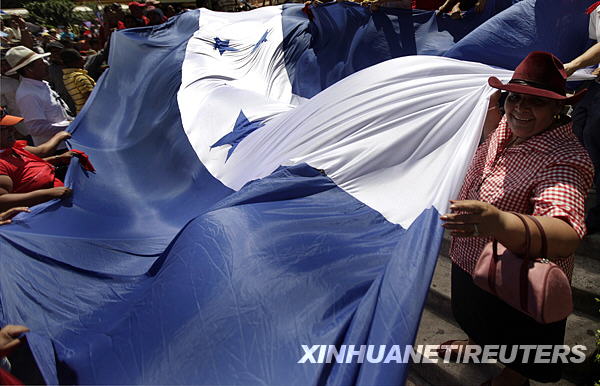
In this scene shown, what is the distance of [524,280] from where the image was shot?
116 centimetres

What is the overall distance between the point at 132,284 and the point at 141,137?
7.18 ft

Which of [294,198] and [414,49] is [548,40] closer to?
[414,49]

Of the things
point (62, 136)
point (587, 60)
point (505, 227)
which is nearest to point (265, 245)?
point (505, 227)

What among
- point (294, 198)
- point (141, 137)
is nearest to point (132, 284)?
point (294, 198)

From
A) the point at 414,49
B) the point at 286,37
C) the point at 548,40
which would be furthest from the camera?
the point at 286,37

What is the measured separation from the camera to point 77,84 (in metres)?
4.74

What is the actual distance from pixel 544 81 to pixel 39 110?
4.20 m

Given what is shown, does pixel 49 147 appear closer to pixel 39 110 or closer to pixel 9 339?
pixel 39 110

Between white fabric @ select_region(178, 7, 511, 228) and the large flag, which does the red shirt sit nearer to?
the large flag

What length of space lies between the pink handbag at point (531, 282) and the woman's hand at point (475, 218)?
0.09 m

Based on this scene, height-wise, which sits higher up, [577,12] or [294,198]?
[577,12]

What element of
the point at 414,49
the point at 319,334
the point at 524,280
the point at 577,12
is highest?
the point at 577,12

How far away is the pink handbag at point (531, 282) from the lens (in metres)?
1.13

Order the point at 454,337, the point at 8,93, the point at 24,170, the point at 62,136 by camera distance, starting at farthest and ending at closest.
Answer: the point at 8,93, the point at 62,136, the point at 24,170, the point at 454,337
